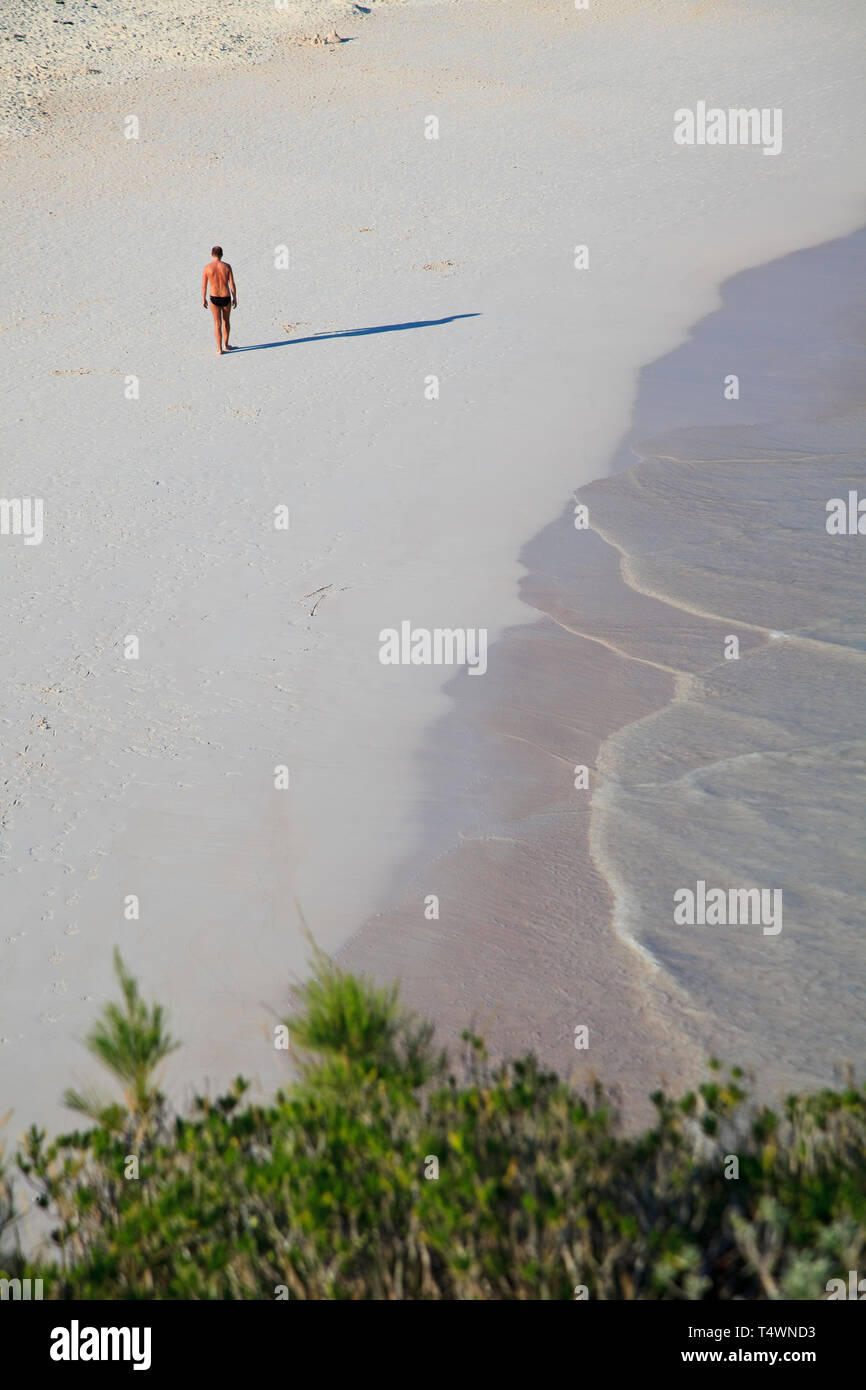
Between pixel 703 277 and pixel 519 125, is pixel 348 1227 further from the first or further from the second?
pixel 519 125

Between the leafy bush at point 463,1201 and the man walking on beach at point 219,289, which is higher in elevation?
the man walking on beach at point 219,289

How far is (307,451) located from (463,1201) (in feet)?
33.9

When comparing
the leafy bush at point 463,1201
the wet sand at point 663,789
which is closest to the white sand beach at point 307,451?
the wet sand at point 663,789

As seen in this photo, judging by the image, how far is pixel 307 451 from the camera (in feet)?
40.9

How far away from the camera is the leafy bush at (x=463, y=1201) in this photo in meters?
2.82

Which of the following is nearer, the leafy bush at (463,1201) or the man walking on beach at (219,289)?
the leafy bush at (463,1201)

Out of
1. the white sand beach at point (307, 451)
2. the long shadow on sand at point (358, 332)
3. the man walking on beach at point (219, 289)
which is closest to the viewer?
the white sand beach at point (307, 451)

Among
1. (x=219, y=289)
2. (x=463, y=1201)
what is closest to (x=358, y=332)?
(x=219, y=289)

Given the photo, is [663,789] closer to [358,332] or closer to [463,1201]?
[463,1201]

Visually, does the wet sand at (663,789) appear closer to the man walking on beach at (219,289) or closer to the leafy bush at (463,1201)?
the leafy bush at (463,1201)

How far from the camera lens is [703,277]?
18.0m

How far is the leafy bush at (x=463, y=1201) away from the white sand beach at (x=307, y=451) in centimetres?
196

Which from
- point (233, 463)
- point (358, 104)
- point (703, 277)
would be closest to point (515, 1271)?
point (233, 463)

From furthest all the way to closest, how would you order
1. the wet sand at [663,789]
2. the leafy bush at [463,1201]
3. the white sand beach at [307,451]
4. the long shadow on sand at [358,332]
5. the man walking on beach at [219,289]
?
the long shadow on sand at [358,332]
the man walking on beach at [219,289]
the white sand beach at [307,451]
the wet sand at [663,789]
the leafy bush at [463,1201]
